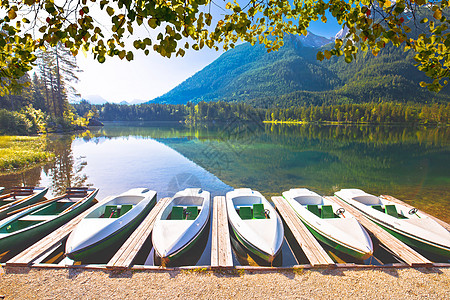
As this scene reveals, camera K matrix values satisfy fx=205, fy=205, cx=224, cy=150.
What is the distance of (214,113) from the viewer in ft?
474

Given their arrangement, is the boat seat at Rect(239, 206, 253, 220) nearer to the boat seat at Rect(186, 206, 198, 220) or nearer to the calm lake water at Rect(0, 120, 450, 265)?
the calm lake water at Rect(0, 120, 450, 265)

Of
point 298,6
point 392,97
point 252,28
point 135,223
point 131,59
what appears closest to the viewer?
point 131,59

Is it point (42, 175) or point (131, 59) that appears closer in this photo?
point (131, 59)

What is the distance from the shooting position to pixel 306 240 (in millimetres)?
7676

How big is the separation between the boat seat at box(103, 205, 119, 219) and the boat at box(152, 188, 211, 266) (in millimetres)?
2500

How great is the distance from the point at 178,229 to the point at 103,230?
111 inches

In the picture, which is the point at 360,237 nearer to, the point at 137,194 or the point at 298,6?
the point at 298,6

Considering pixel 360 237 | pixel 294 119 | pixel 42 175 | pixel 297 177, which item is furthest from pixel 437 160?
pixel 294 119

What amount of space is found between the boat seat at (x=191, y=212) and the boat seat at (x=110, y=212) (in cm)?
333

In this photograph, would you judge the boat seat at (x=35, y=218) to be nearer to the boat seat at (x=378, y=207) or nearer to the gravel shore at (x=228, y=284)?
the gravel shore at (x=228, y=284)

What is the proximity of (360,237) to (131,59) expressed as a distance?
28.6ft

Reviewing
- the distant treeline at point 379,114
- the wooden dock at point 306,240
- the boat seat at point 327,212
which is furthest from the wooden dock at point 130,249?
the distant treeline at point 379,114

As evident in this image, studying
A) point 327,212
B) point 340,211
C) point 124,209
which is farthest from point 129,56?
point 340,211

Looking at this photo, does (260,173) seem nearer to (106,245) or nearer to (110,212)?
(110,212)
